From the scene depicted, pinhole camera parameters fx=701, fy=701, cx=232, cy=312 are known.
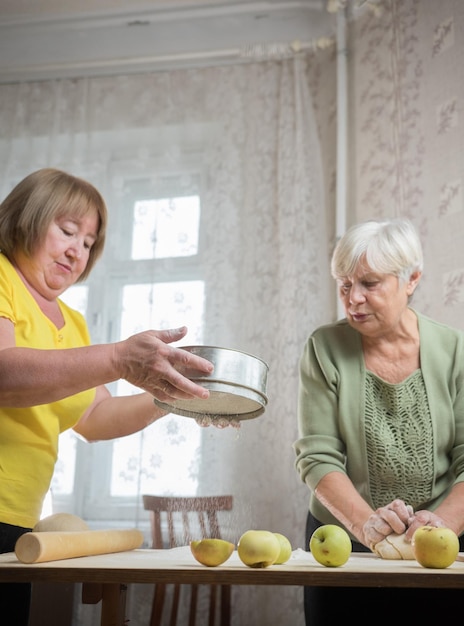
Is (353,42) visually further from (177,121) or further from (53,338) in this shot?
(53,338)

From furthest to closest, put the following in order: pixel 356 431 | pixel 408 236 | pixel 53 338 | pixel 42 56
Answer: pixel 42 56
pixel 408 236
pixel 356 431
pixel 53 338

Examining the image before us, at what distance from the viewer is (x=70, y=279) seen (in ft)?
5.11

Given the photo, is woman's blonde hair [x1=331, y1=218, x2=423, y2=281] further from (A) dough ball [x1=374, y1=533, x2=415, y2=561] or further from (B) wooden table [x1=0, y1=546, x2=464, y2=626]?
(B) wooden table [x1=0, y1=546, x2=464, y2=626]

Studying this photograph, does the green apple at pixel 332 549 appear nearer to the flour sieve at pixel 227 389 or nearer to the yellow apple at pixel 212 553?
the yellow apple at pixel 212 553

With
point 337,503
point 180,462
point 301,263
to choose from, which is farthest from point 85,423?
point 301,263

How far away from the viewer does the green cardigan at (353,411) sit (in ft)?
5.19

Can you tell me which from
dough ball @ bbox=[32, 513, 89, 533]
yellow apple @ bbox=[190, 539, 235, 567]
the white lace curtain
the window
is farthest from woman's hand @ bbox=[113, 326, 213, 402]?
the window

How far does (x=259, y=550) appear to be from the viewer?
1.01 meters

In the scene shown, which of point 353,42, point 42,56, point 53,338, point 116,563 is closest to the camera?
point 116,563

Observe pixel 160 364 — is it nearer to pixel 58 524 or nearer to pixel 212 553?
pixel 212 553

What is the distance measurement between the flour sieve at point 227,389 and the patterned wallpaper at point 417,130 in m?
1.36

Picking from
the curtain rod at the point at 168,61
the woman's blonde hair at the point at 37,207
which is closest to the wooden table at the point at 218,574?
the woman's blonde hair at the point at 37,207

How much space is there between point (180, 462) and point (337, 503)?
132 centimetres

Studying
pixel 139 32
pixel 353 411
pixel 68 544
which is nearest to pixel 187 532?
pixel 353 411
